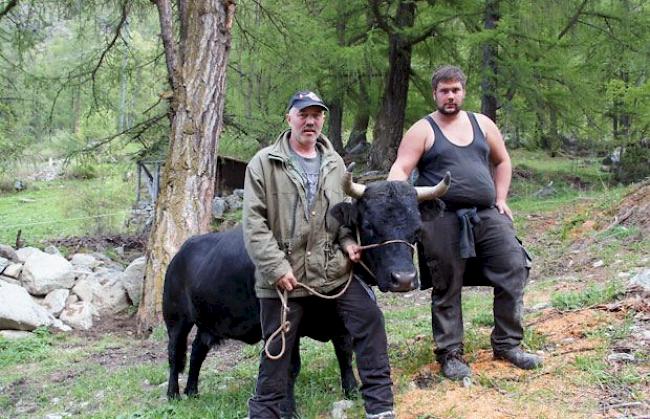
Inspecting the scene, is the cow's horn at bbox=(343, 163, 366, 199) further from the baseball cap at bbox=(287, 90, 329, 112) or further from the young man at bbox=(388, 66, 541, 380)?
the young man at bbox=(388, 66, 541, 380)

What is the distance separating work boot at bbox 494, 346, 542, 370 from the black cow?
3.90 feet

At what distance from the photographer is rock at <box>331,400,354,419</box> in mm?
4888

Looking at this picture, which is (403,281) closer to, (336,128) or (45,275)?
(45,275)

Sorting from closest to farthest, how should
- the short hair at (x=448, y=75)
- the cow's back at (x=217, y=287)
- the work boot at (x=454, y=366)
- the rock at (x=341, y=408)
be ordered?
the rock at (x=341, y=408), the short hair at (x=448, y=75), the work boot at (x=454, y=366), the cow's back at (x=217, y=287)

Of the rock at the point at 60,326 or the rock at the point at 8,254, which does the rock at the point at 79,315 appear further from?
the rock at the point at 8,254

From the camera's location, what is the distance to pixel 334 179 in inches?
179

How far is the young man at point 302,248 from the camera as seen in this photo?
4.37 m

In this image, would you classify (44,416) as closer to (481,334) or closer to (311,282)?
(311,282)

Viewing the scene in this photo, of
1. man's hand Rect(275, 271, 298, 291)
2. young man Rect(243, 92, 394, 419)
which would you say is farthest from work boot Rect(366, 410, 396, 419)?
man's hand Rect(275, 271, 298, 291)

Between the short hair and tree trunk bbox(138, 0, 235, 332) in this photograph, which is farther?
tree trunk bbox(138, 0, 235, 332)

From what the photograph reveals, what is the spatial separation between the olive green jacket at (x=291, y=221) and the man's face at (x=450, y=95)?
3.77 ft

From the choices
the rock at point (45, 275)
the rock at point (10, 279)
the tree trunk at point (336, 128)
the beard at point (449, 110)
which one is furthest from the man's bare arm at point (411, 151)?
the tree trunk at point (336, 128)

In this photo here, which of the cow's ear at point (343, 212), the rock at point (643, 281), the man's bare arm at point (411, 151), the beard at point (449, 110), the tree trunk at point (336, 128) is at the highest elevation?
the tree trunk at point (336, 128)

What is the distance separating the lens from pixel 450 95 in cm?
507
